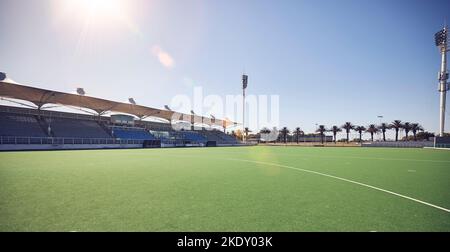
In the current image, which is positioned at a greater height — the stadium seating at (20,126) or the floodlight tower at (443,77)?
the floodlight tower at (443,77)

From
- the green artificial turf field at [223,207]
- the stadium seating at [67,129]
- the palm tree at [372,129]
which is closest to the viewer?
the green artificial turf field at [223,207]

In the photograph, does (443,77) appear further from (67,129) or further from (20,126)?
(20,126)

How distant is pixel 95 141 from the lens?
41250mm

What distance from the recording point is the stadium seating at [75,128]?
39938mm

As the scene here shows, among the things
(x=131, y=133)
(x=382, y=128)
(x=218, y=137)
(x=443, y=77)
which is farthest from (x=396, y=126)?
(x=131, y=133)

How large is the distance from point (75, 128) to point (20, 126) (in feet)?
26.6

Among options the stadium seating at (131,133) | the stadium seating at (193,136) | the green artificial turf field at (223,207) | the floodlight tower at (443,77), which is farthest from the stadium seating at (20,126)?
the floodlight tower at (443,77)

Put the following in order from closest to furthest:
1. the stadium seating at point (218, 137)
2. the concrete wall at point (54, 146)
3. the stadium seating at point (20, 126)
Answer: the concrete wall at point (54, 146), the stadium seating at point (20, 126), the stadium seating at point (218, 137)

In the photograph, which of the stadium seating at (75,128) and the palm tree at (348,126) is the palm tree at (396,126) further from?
the stadium seating at (75,128)

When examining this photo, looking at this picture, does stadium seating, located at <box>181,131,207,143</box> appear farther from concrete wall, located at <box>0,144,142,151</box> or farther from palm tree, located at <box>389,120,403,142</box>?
palm tree, located at <box>389,120,403,142</box>

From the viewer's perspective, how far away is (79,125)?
44.8 m

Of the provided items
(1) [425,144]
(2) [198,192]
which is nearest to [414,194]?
(2) [198,192]

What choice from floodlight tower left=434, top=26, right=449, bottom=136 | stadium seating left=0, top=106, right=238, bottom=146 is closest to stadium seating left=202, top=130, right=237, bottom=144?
stadium seating left=0, top=106, right=238, bottom=146
